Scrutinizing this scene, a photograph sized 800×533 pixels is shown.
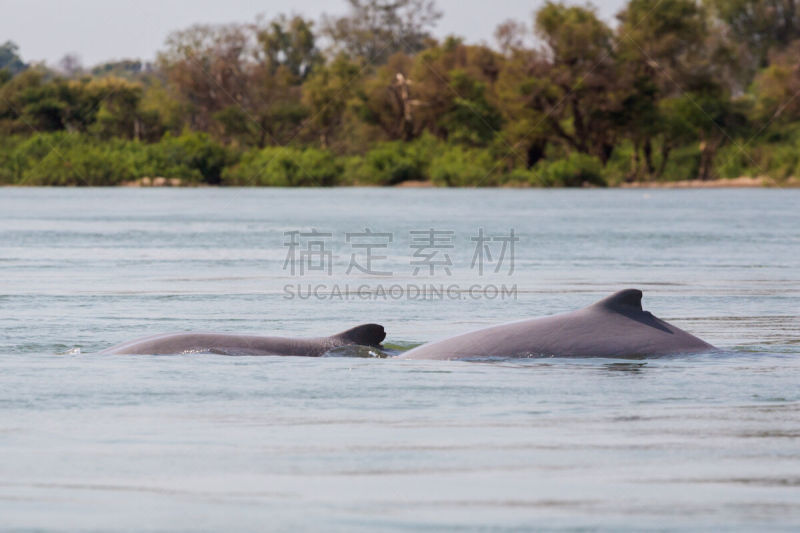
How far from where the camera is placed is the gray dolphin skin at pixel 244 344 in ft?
40.5

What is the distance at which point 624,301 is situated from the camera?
11797 mm

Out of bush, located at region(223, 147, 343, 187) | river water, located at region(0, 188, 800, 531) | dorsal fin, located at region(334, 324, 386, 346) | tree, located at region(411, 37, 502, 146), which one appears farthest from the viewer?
bush, located at region(223, 147, 343, 187)

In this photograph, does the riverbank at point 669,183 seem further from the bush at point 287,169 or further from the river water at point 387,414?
the river water at point 387,414

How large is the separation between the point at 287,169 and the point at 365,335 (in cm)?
8669

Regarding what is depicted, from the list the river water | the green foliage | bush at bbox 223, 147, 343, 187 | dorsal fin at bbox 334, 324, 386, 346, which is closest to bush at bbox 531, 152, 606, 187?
the green foliage

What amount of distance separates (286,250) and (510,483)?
950 inches

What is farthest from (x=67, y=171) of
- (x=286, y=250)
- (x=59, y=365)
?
(x=59, y=365)

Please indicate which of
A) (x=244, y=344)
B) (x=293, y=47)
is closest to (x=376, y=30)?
(x=293, y=47)

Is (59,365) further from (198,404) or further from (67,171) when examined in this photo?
(67,171)

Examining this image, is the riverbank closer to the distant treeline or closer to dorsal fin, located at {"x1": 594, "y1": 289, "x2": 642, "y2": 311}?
the distant treeline

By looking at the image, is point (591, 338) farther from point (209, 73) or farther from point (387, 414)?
point (209, 73)

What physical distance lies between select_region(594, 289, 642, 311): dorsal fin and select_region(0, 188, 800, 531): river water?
0.45 m

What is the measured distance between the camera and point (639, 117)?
8738 centimetres

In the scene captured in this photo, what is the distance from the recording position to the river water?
22.7ft
